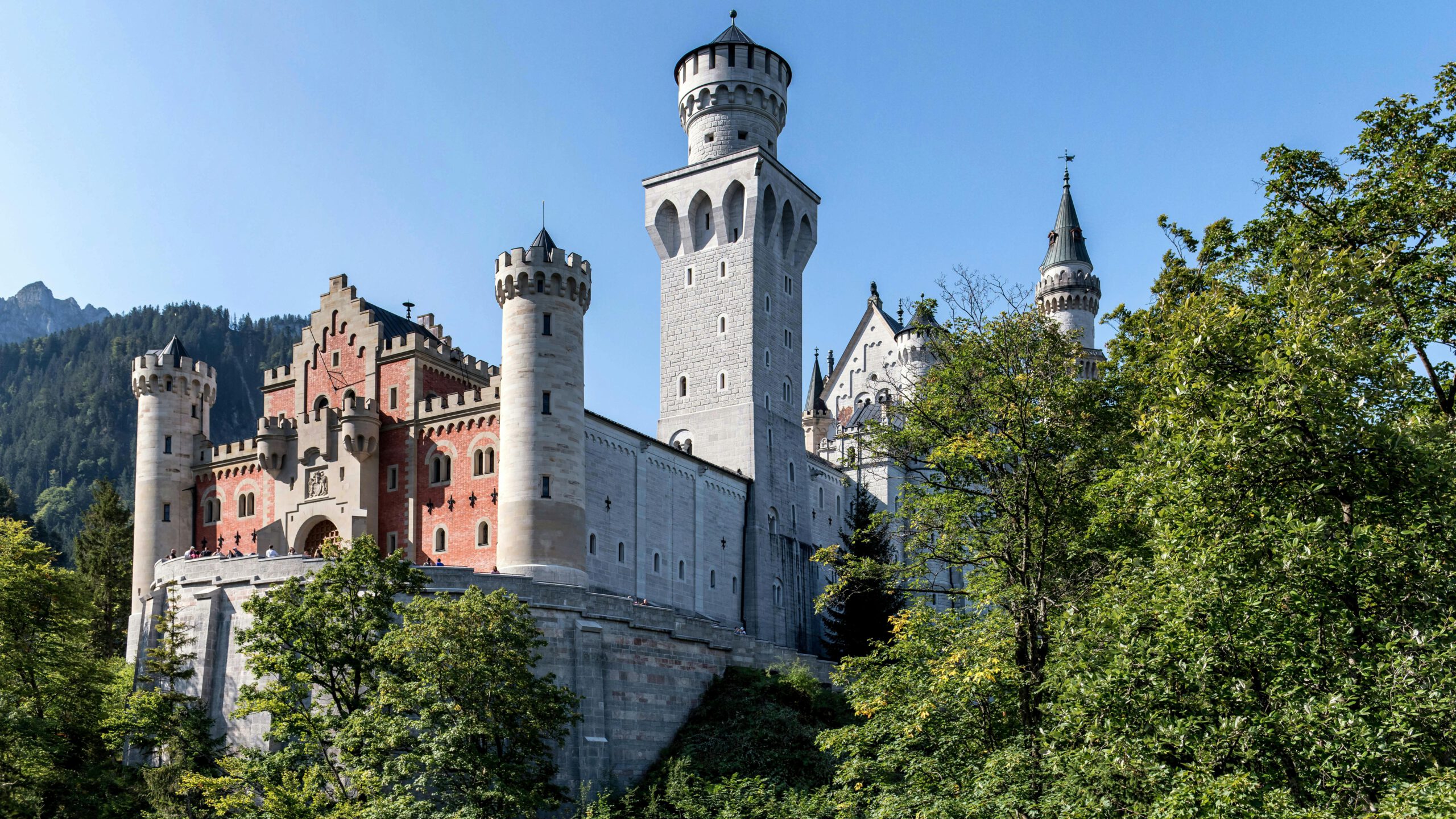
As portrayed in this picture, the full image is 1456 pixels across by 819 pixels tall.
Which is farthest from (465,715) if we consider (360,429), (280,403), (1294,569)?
(280,403)

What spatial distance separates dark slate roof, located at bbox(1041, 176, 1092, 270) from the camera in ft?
271

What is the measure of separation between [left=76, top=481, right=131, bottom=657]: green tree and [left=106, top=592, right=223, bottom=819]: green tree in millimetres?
11545

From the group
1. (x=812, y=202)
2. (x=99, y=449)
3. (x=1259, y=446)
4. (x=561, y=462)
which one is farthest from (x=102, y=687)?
(x=99, y=449)

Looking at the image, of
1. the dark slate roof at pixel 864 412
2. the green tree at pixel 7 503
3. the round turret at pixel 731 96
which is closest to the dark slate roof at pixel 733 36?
the round turret at pixel 731 96

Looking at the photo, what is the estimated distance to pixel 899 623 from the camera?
25.6 m

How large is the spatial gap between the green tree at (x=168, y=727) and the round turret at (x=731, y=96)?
1394 inches

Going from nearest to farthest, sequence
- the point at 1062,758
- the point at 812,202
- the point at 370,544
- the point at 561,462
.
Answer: the point at 1062,758 → the point at 370,544 → the point at 561,462 → the point at 812,202

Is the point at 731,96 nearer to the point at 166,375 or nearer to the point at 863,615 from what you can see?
the point at 863,615

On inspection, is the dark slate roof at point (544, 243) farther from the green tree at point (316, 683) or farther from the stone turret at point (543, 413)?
the green tree at point (316, 683)

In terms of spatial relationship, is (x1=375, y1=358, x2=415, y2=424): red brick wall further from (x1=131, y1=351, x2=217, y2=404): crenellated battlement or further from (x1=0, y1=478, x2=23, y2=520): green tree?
(x1=0, y1=478, x2=23, y2=520): green tree

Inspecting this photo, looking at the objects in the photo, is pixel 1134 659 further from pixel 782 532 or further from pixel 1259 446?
pixel 782 532

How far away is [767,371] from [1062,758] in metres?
40.1

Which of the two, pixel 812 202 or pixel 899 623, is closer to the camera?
pixel 899 623

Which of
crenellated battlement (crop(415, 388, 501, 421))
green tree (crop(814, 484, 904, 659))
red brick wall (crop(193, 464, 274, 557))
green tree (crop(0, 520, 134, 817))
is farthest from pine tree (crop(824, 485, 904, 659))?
green tree (crop(0, 520, 134, 817))
